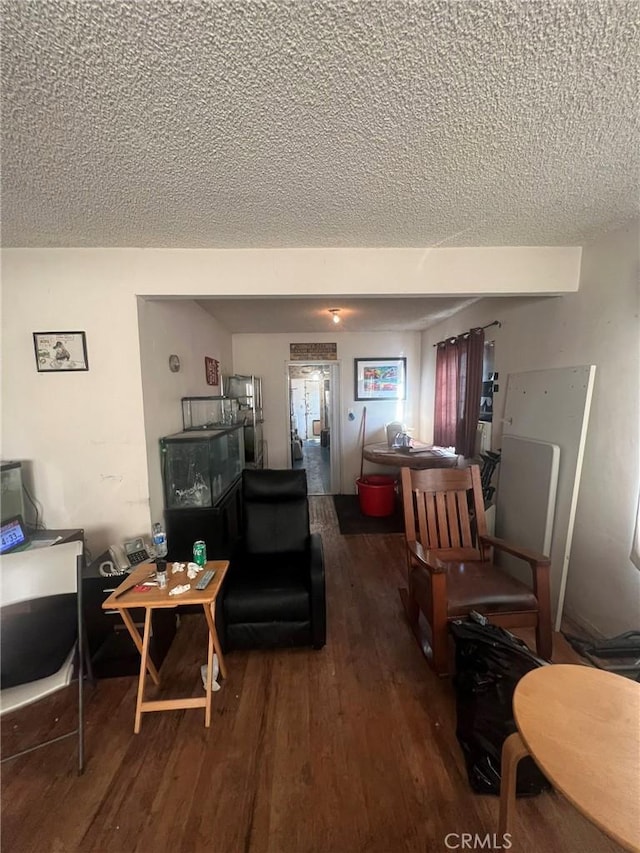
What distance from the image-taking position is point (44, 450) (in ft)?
6.49

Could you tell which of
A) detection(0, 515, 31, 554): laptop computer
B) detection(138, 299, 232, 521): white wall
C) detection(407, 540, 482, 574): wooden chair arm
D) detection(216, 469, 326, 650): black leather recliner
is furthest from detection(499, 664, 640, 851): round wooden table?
detection(0, 515, 31, 554): laptop computer

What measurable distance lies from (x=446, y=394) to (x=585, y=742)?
3.40 m

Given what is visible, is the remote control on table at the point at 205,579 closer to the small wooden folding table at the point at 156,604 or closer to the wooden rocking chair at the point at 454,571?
the small wooden folding table at the point at 156,604

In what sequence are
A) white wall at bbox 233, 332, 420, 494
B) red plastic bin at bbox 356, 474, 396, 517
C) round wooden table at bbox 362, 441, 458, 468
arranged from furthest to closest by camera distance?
1. white wall at bbox 233, 332, 420, 494
2. red plastic bin at bbox 356, 474, 396, 517
3. round wooden table at bbox 362, 441, 458, 468

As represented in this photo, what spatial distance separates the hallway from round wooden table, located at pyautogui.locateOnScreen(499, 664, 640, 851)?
4089 millimetres

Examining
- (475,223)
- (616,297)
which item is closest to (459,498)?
(616,297)

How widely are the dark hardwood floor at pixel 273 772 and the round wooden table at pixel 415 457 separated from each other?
1.86 m

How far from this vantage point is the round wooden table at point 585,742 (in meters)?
0.66

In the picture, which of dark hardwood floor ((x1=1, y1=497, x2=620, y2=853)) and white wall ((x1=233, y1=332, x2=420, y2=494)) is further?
white wall ((x1=233, y1=332, x2=420, y2=494))

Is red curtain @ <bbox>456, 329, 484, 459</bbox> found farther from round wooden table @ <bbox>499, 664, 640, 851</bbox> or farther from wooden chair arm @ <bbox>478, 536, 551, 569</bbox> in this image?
round wooden table @ <bbox>499, 664, 640, 851</bbox>

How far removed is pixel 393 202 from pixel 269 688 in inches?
98.9

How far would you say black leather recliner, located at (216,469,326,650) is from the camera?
5.92ft

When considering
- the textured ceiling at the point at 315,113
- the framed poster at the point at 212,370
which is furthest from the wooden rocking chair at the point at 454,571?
the framed poster at the point at 212,370

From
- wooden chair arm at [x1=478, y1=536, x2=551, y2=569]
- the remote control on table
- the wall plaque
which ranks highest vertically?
the wall plaque
